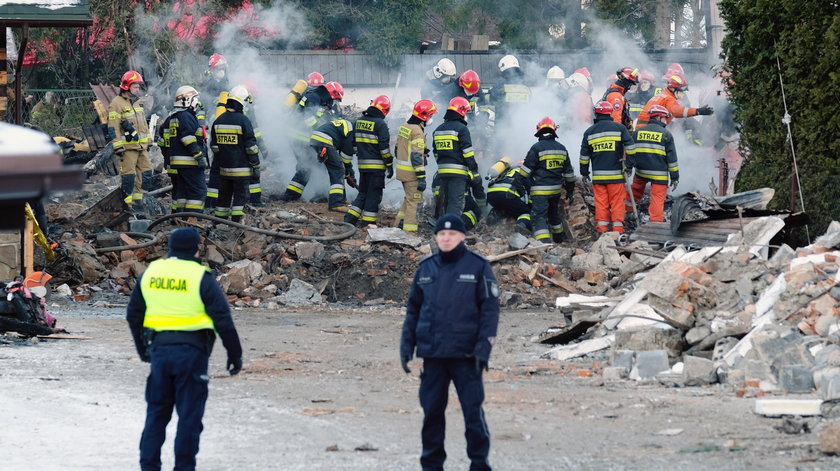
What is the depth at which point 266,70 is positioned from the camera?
25.3m

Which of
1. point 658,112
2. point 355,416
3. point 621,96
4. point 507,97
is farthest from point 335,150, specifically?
point 355,416

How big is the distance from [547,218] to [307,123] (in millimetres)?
4339

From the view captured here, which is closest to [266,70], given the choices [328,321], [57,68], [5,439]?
[57,68]

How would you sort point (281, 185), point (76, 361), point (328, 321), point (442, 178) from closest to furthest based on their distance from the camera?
point (76, 361) → point (328, 321) → point (442, 178) → point (281, 185)

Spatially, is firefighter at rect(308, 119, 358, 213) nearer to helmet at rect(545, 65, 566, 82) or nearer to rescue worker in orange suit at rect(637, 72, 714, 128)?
rescue worker in orange suit at rect(637, 72, 714, 128)

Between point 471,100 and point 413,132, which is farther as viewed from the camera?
point 471,100

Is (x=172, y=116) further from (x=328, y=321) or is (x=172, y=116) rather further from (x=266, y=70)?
(x=266, y=70)

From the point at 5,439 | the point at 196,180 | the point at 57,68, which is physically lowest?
the point at 5,439

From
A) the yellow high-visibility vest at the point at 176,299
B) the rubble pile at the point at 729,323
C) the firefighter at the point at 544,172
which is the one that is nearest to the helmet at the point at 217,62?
the firefighter at the point at 544,172

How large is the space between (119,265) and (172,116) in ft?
8.37

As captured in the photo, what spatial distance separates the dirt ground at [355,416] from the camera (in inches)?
300

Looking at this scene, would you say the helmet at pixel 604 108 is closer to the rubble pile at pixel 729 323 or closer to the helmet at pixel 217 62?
the rubble pile at pixel 729 323

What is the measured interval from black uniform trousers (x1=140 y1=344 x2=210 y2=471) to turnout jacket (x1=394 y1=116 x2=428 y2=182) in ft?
36.7

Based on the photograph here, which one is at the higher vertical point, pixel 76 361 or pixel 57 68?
pixel 57 68
